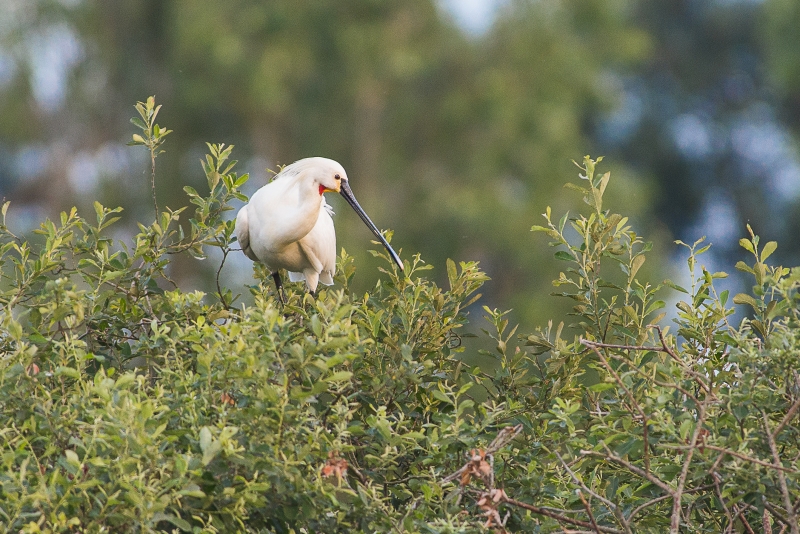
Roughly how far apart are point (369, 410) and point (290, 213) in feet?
5.63

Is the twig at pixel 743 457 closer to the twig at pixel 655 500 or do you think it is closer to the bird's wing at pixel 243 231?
the twig at pixel 655 500

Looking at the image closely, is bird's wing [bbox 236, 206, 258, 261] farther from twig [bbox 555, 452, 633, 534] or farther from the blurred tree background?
the blurred tree background

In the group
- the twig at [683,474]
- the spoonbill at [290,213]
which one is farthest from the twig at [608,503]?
the spoonbill at [290,213]

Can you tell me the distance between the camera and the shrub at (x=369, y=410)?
284 cm

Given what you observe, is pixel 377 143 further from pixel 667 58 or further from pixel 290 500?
pixel 290 500

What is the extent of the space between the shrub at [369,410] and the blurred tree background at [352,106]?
45.7ft

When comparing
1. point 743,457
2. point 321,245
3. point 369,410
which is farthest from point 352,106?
point 743,457

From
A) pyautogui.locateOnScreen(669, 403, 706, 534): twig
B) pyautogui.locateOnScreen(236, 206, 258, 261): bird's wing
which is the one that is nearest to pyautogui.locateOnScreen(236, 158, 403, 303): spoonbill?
pyautogui.locateOnScreen(236, 206, 258, 261): bird's wing

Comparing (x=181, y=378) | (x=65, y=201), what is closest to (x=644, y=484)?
(x=181, y=378)

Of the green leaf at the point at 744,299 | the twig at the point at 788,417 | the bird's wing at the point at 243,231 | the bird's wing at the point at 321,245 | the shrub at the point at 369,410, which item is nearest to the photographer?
the shrub at the point at 369,410

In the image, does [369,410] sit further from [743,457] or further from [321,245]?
[321,245]

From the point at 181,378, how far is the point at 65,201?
1890cm

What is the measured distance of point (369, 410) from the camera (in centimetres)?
360

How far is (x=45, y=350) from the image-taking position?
3.33m
